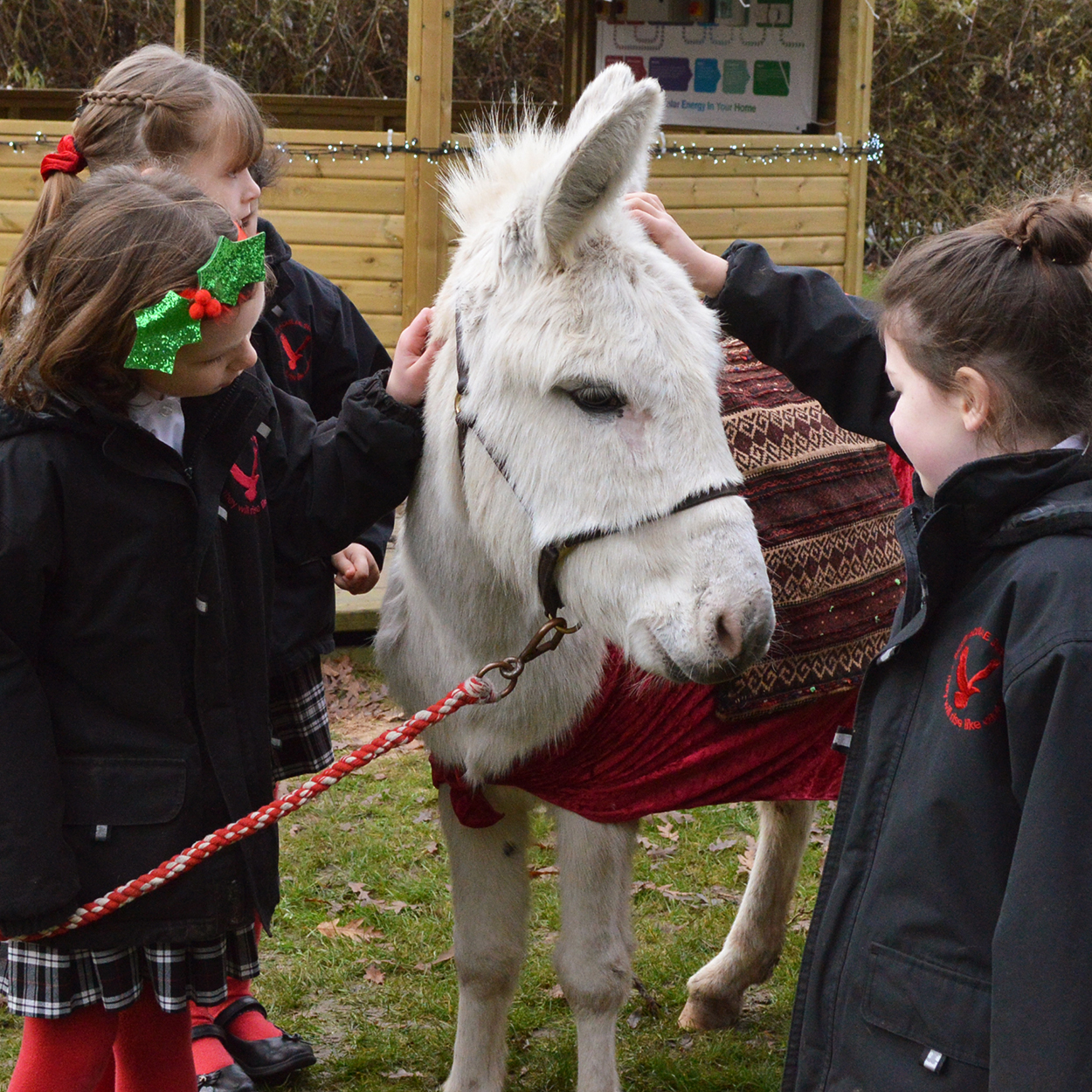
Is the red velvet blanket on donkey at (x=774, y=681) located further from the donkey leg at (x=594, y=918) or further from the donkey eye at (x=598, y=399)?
the donkey eye at (x=598, y=399)

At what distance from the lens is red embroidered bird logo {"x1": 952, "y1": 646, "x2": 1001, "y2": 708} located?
4.90ft

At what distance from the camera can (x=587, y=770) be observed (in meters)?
2.33

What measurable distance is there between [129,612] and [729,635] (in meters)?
0.90

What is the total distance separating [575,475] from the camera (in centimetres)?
185

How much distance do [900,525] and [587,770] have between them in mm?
848

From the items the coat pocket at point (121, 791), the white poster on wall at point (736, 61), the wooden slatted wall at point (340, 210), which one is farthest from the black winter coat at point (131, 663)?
the white poster on wall at point (736, 61)

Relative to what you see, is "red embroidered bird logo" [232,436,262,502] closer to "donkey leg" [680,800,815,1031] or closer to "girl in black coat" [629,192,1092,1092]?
"girl in black coat" [629,192,1092,1092]

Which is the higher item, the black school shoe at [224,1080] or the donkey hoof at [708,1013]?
the black school shoe at [224,1080]

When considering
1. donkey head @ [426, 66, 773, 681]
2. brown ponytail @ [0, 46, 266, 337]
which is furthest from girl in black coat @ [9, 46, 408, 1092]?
donkey head @ [426, 66, 773, 681]

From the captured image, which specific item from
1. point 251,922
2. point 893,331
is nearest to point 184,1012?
point 251,922

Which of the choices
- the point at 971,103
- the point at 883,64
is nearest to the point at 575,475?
the point at 883,64

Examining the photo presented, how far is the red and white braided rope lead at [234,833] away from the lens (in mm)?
1874

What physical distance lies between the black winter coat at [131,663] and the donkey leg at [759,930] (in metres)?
1.43

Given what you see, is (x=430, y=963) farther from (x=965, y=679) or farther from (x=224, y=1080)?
(x=965, y=679)
